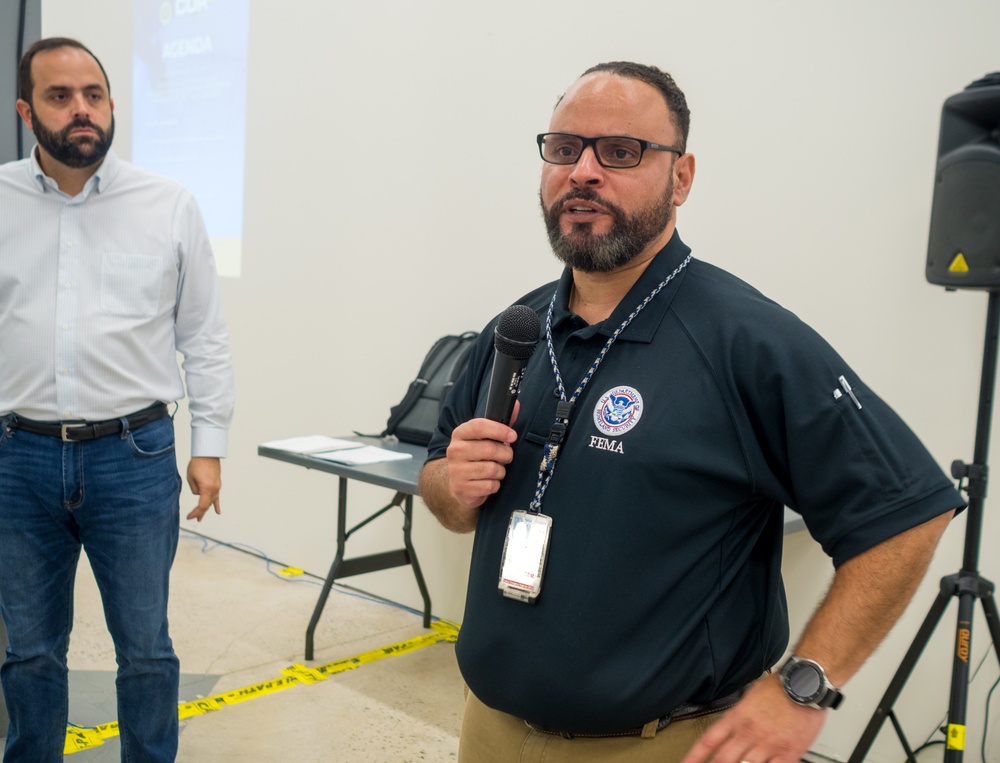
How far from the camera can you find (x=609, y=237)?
131cm

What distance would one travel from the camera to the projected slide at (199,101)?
15.4ft

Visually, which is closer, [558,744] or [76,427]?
[558,744]

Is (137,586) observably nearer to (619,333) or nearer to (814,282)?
(619,333)

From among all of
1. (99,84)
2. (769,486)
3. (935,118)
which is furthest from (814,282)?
(99,84)

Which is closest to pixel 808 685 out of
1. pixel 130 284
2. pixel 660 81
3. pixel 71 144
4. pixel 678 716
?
pixel 678 716

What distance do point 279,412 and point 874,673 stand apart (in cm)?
297

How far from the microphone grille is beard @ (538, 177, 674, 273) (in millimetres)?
101

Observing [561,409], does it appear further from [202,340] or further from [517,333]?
[202,340]

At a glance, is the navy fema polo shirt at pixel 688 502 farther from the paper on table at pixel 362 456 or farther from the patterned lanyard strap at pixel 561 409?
the paper on table at pixel 362 456

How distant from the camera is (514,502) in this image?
4.31 feet

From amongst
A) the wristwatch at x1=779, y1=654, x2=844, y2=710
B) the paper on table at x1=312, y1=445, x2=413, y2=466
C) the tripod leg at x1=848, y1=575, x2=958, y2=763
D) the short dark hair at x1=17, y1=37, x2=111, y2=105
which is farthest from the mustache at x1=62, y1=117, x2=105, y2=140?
the tripod leg at x1=848, y1=575, x2=958, y2=763

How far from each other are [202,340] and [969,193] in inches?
76.0

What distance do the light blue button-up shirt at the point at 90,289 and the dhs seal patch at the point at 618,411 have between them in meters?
1.47

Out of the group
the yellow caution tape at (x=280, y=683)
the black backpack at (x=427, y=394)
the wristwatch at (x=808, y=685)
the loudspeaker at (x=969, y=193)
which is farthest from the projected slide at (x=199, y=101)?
the wristwatch at (x=808, y=685)
